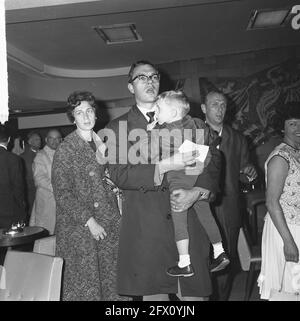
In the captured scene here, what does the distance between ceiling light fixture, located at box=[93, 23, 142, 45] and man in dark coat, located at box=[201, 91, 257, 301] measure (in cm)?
198

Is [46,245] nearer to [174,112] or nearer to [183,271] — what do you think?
[183,271]

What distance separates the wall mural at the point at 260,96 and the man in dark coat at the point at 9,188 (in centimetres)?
322

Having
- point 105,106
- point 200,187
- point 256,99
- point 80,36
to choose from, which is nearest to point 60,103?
point 105,106

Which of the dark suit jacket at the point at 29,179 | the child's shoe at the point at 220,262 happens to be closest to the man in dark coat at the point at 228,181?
the child's shoe at the point at 220,262

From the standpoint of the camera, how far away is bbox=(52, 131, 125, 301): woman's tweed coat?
2168 mm

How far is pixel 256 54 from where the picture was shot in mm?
5992

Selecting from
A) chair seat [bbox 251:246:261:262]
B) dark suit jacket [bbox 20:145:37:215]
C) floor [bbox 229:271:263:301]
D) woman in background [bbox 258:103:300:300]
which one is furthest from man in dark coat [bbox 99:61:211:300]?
dark suit jacket [bbox 20:145:37:215]

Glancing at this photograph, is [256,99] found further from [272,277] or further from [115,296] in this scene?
[115,296]

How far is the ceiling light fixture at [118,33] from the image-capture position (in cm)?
476

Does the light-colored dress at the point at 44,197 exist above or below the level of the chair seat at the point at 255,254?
above

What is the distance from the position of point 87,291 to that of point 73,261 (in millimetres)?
173

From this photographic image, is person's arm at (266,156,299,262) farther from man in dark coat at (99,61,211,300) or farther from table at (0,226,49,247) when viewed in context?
table at (0,226,49,247)

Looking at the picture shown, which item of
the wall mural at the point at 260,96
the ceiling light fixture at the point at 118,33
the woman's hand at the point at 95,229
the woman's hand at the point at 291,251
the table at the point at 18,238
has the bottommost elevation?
the table at the point at 18,238

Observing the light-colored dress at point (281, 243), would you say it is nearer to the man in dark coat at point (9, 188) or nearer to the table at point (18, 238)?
the table at point (18, 238)
